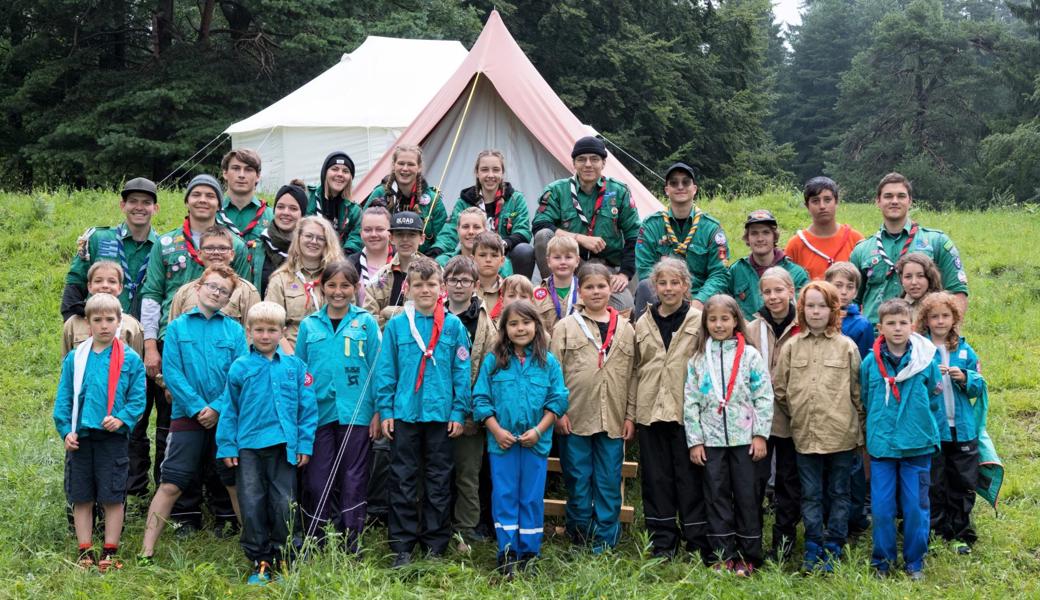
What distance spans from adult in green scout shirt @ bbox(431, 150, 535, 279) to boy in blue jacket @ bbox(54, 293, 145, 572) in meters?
1.86

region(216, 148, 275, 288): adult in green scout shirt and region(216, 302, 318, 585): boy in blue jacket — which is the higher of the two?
region(216, 148, 275, 288): adult in green scout shirt

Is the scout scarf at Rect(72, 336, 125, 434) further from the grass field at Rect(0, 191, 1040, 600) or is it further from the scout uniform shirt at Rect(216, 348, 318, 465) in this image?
the grass field at Rect(0, 191, 1040, 600)

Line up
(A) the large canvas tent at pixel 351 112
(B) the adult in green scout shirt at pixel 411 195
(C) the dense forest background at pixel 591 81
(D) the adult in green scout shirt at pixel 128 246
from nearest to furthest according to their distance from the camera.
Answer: (D) the adult in green scout shirt at pixel 128 246 → (B) the adult in green scout shirt at pixel 411 195 → (A) the large canvas tent at pixel 351 112 → (C) the dense forest background at pixel 591 81

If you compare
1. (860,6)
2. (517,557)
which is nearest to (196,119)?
(517,557)

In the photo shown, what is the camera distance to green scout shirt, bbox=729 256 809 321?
4.59m

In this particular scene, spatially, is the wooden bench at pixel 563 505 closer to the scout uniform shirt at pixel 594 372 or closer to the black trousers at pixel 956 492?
the scout uniform shirt at pixel 594 372

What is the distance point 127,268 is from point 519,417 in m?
2.22

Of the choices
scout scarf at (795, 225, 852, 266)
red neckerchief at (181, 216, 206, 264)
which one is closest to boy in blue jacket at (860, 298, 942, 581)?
scout scarf at (795, 225, 852, 266)

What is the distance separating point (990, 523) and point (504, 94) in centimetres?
431

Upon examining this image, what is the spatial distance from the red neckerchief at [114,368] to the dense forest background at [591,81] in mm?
9040

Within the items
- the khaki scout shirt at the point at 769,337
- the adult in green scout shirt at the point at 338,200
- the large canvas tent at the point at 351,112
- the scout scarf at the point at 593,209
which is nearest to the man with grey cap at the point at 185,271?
the adult in green scout shirt at the point at 338,200

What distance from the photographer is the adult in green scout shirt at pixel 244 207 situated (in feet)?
15.7

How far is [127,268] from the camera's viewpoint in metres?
4.61

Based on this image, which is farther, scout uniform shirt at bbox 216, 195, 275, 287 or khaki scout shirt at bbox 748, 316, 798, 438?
scout uniform shirt at bbox 216, 195, 275, 287
